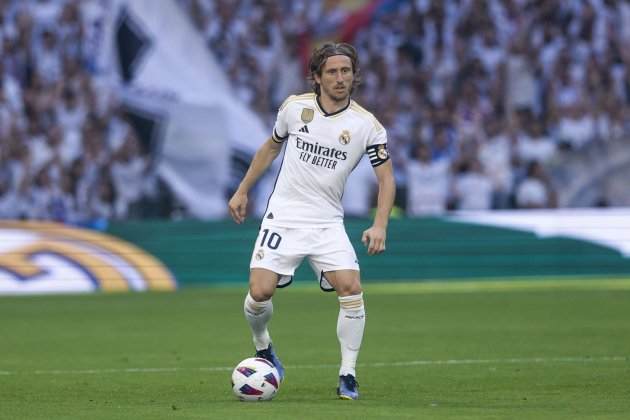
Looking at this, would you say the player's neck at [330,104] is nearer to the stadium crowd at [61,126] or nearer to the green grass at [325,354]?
the green grass at [325,354]

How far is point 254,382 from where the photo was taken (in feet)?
28.0

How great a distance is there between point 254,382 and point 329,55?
207 centimetres

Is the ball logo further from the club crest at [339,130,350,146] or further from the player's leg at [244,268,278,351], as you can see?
the club crest at [339,130,350,146]

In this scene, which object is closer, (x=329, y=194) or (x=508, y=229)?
(x=329, y=194)

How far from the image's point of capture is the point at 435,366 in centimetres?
1099

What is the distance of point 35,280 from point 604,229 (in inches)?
326

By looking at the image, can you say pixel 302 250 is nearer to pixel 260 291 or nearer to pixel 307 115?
pixel 260 291

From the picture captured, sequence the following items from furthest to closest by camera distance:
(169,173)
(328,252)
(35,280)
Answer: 1. (169,173)
2. (35,280)
3. (328,252)

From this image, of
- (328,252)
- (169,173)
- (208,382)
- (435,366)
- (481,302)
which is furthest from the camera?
(169,173)

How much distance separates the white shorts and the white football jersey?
7cm

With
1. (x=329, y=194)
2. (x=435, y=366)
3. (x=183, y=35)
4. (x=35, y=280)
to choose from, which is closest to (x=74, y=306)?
(x=35, y=280)

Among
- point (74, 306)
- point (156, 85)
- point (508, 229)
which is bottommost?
point (74, 306)

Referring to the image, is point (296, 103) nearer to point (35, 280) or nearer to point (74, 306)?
point (74, 306)

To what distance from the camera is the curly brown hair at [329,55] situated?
28.8ft
